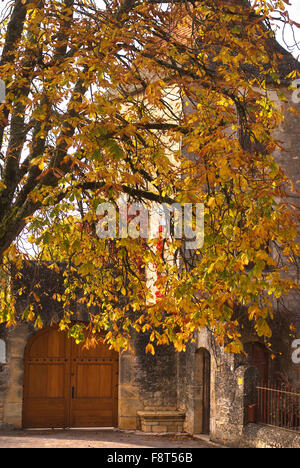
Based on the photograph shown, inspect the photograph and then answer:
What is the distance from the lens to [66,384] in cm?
1734

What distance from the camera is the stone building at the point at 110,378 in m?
16.6

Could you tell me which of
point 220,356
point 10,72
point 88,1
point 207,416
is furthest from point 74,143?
point 207,416

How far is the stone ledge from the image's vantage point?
1675cm

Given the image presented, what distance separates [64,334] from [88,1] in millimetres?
9917

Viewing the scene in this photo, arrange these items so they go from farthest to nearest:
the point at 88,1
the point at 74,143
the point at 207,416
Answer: the point at 207,416 < the point at 88,1 < the point at 74,143

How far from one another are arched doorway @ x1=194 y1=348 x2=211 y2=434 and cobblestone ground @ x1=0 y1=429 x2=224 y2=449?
1.88 feet

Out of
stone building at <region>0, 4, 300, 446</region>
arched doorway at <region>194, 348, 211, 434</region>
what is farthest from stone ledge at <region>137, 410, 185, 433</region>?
arched doorway at <region>194, 348, 211, 434</region>

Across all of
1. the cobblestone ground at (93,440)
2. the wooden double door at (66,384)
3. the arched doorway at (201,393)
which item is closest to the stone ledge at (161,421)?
the cobblestone ground at (93,440)

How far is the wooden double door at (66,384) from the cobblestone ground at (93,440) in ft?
1.85

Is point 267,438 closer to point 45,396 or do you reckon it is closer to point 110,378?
point 110,378

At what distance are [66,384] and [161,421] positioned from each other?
262cm

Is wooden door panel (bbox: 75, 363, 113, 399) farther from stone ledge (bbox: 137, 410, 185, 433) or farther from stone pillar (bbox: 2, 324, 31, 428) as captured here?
stone pillar (bbox: 2, 324, 31, 428)

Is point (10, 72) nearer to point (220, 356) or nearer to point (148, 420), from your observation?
point (220, 356)

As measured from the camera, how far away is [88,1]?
9711 millimetres
